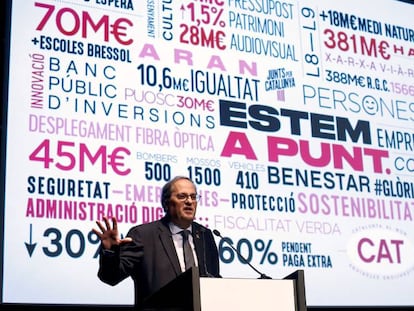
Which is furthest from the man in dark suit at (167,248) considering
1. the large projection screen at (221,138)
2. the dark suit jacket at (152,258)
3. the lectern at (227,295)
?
the large projection screen at (221,138)

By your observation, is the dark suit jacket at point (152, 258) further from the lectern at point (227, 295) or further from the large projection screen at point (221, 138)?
the large projection screen at point (221, 138)

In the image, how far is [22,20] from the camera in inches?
153

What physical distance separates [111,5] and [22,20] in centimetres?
49

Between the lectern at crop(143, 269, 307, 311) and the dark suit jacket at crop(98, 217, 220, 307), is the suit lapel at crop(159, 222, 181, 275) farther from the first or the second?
the lectern at crop(143, 269, 307, 311)

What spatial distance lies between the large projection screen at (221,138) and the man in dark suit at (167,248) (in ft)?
2.70

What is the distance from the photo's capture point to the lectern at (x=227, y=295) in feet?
7.16

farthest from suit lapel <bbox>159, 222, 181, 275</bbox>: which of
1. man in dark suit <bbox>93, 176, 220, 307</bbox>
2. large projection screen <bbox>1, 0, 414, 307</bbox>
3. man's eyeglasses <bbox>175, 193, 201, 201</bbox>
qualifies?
large projection screen <bbox>1, 0, 414, 307</bbox>

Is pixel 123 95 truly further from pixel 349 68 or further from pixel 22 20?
pixel 349 68

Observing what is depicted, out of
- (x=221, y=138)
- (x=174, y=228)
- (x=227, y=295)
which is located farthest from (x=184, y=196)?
(x=221, y=138)

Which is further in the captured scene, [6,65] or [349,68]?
[349,68]

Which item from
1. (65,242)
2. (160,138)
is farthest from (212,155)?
(65,242)

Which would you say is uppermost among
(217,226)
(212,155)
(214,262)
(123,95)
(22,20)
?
(22,20)

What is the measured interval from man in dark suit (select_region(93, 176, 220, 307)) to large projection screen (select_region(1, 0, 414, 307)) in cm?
82

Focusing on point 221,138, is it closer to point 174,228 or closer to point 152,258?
point 174,228
